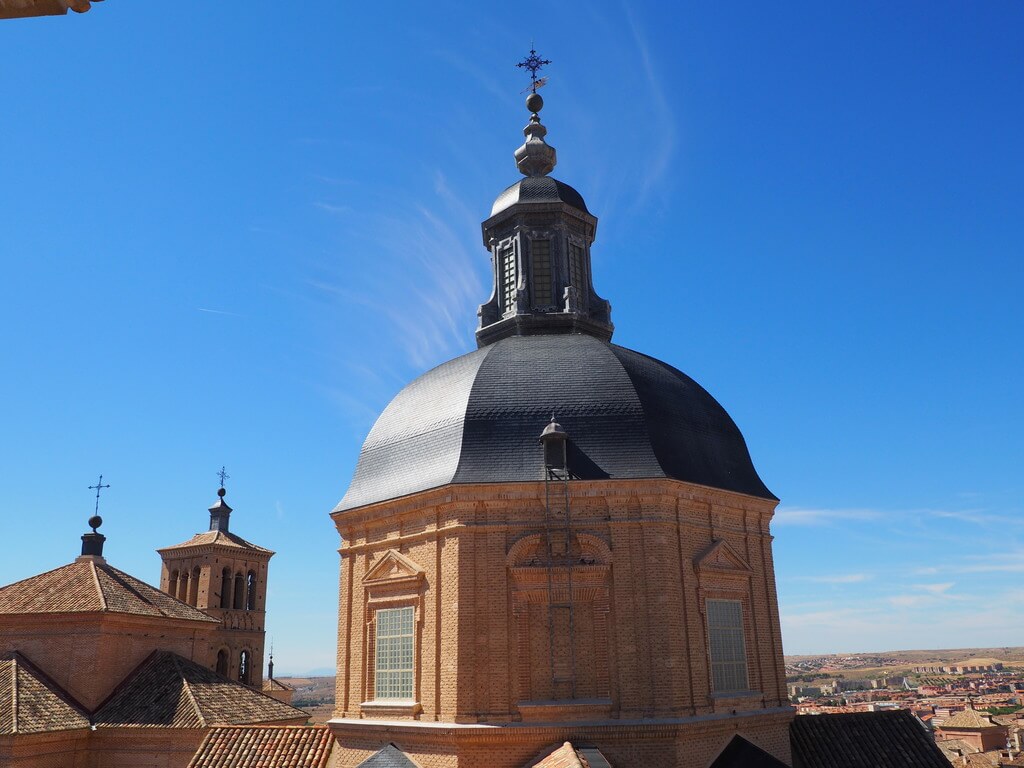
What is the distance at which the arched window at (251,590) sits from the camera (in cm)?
4131

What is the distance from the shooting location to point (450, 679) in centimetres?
1468

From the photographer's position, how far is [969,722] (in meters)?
61.8

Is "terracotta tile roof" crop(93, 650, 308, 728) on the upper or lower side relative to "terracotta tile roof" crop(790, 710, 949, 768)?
upper

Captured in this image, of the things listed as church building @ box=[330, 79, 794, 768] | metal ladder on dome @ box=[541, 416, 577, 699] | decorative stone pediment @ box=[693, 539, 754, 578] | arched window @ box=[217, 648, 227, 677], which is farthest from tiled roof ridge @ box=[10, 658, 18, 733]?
decorative stone pediment @ box=[693, 539, 754, 578]

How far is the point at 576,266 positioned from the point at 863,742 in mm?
12704

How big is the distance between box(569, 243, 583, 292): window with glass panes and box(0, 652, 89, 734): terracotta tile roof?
18412 millimetres

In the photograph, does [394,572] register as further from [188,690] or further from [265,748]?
[188,690]

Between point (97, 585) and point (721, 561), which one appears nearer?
point (721, 561)

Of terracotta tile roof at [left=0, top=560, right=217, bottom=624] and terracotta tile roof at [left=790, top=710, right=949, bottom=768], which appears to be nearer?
terracotta tile roof at [left=790, top=710, right=949, bottom=768]

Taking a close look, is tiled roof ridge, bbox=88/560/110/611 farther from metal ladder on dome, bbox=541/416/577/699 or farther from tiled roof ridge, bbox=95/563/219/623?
metal ladder on dome, bbox=541/416/577/699

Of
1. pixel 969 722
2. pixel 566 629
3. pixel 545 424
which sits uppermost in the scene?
pixel 545 424

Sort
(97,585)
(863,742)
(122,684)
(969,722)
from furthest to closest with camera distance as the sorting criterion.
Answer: (969,722), (97,585), (122,684), (863,742)

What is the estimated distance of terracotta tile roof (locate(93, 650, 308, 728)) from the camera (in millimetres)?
23219

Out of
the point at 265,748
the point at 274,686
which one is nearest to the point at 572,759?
the point at 265,748
